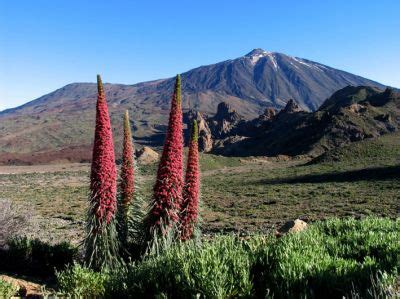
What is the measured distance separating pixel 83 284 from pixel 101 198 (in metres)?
1.57

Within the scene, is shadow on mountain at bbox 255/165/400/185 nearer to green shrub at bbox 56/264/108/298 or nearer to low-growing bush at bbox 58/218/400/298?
low-growing bush at bbox 58/218/400/298

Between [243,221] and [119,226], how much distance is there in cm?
1363

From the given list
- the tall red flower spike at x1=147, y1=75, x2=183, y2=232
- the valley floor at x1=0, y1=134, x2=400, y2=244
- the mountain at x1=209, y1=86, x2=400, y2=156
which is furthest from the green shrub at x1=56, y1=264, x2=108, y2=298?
the mountain at x1=209, y1=86, x2=400, y2=156

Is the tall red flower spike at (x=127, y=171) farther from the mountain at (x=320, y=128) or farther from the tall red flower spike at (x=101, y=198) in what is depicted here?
the mountain at (x=320, y=128)

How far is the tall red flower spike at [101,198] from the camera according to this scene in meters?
7.30

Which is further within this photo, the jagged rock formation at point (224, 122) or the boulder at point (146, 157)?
the jagged rock formation at point (224, 122)

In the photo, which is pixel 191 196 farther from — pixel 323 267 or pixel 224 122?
pixel 224 122

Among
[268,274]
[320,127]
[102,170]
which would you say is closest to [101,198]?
[102,170]

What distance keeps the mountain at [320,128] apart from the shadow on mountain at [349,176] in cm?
2964

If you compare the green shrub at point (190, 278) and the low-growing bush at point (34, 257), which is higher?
the green shrub at point (190, 278)

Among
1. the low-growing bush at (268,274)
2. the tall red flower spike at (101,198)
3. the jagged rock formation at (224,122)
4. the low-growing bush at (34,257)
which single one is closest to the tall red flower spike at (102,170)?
the tall red flower spike at (101,198)

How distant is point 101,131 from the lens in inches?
287

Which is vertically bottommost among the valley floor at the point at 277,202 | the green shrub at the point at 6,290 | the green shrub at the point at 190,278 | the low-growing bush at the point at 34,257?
the valley floor at the point at 277,202

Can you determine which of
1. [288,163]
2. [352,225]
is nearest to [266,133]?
[288,163]
